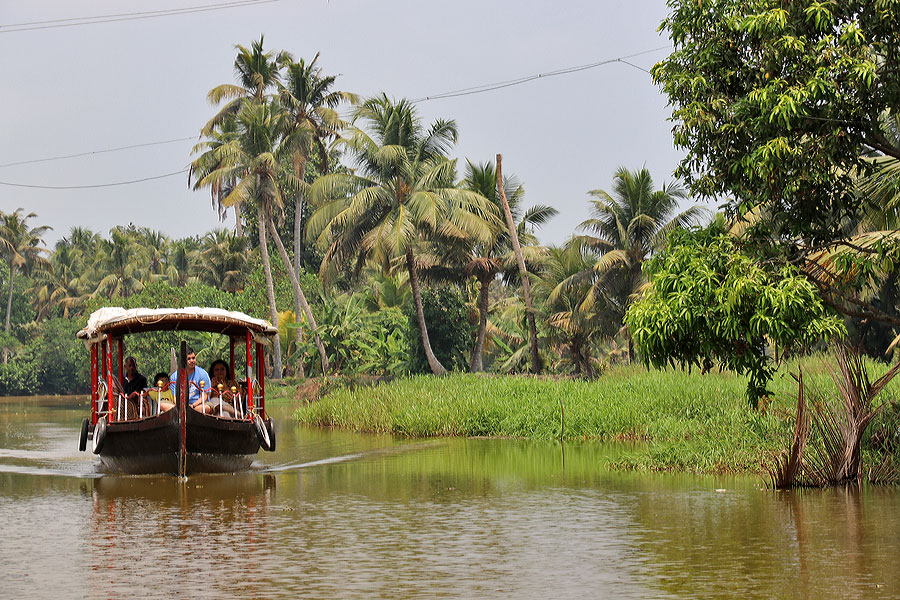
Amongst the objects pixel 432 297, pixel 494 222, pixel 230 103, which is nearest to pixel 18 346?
pixel 230 103

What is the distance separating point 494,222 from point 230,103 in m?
15.4

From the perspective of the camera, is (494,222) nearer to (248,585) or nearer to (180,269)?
(248,585)

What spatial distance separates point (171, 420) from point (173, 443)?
1.56ft

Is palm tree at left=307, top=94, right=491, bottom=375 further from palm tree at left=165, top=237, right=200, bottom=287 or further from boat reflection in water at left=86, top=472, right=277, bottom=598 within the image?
palm tree at left=165, top=237, right=200, bottom=287

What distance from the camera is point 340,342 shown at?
126ft

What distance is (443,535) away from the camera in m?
11.7

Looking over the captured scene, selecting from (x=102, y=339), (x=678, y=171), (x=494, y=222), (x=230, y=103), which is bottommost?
(x=102, y=339)

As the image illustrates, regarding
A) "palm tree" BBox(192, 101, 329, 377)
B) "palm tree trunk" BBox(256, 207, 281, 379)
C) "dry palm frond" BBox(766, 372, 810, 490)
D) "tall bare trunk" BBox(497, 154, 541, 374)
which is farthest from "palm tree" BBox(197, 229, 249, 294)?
"dry palm frond" BBox(766, 372, 810, 490)

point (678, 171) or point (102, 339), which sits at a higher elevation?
point (678, 171)

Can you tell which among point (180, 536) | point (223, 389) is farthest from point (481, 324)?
point (180, 536)

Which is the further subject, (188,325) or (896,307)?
(896,307)

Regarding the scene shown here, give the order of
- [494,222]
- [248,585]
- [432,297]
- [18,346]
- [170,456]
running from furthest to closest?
[18,346], [432,297], [494,222], [170,456], [248,585]

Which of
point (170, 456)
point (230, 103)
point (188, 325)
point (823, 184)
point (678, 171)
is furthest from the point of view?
point (230, 103)

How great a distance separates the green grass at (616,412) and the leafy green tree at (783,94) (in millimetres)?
5386
